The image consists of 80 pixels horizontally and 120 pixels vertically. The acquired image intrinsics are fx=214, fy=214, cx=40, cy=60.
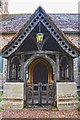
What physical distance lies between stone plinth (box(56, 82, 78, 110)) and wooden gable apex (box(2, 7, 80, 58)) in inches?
64.5

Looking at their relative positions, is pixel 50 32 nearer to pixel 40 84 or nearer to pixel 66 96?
pixel 40 84

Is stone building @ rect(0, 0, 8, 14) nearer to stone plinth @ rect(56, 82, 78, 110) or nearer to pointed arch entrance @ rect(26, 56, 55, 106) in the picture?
pointed arch entrance @ rect(26, 56, 55, 106)

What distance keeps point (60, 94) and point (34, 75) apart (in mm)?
4078

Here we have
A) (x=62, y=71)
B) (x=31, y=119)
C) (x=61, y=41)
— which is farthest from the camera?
(x=62, y=71)

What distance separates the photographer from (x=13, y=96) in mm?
10898

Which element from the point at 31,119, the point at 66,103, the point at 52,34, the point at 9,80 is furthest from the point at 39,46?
the point at 31,119

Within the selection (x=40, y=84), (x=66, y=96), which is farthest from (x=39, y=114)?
(x=66, y=96)

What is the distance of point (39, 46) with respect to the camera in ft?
36.0

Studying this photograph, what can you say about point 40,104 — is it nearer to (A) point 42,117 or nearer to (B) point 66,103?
(B) point 66,103

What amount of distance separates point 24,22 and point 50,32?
8.95m

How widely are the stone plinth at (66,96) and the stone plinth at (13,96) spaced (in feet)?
6.12

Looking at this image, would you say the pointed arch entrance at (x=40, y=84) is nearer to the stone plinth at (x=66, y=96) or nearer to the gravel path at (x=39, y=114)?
the stone plinth at (x=66, y=96)

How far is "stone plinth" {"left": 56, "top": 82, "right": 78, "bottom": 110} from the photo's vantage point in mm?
10680

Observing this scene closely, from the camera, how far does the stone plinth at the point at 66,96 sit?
10680 millimetres
